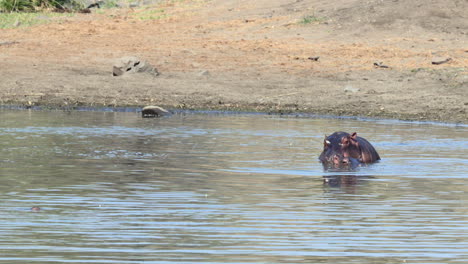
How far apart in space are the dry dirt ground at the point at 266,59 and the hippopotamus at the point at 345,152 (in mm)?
6557

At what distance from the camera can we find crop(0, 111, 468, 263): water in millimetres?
7711

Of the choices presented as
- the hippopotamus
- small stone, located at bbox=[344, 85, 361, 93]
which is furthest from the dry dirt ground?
the hippopotamus

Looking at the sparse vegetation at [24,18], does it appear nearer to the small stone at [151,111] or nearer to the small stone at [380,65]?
the small stone at [380,65]

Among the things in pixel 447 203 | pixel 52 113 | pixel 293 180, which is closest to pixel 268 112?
pixel 52 113

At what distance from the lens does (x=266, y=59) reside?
82.9 feet

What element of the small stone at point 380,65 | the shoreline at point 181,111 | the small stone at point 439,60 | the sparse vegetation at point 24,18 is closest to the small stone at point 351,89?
the shoreline at point 181,111

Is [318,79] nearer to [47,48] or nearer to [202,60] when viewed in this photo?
[202,60]

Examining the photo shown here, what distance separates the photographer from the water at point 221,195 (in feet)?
25.3

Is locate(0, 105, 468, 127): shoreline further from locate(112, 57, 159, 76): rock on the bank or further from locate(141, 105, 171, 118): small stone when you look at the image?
locate(112, 57, 159, 76): rock on the bank

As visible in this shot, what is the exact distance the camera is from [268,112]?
69.5ft

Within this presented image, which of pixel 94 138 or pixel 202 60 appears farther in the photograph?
pixel 202 60

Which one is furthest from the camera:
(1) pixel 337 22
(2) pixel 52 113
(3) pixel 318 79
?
(1) pixel 337 22

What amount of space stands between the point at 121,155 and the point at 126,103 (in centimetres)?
768

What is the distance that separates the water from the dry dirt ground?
3.46 m
